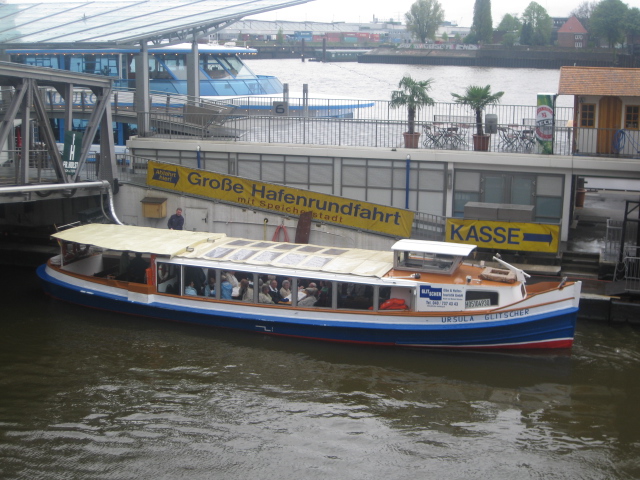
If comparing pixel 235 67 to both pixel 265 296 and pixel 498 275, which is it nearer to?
pixel 265 296

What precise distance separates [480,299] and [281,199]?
843 centimetres

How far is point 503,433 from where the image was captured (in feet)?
47.2

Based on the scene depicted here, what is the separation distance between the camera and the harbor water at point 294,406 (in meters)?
13.2

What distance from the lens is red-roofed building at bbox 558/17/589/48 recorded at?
121 metres

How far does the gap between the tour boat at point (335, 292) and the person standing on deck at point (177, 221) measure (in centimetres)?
302

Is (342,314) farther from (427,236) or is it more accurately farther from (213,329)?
(427,236)

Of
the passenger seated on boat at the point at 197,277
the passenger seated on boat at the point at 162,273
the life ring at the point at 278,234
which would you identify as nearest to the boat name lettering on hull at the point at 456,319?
the passenger seated on boat at the point at 197,277

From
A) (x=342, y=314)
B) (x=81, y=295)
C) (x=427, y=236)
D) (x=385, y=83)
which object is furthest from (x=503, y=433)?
(x=385, y=83)

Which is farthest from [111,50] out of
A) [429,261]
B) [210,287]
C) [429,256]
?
[429,261]

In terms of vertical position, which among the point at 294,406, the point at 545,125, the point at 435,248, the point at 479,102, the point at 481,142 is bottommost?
the point at 294,406

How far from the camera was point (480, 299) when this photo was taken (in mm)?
17641

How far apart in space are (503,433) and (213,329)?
8086 millimetres

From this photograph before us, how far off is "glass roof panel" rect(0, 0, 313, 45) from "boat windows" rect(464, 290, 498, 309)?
17480 mm

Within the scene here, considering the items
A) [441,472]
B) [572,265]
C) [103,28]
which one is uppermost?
[103,28]
